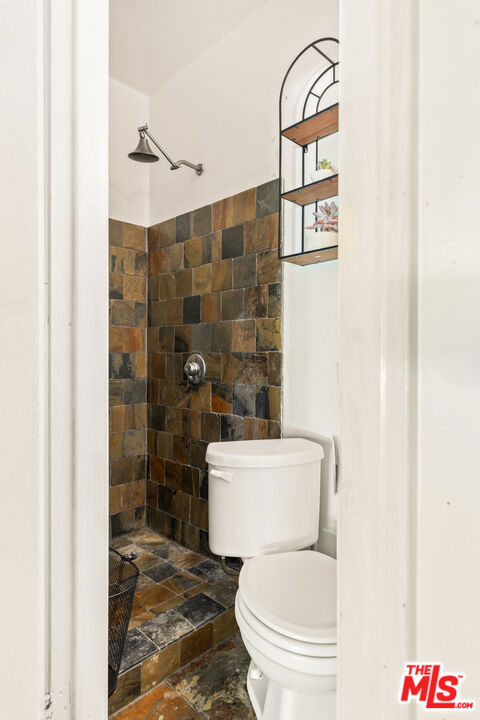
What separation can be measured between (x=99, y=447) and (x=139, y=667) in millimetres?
1294

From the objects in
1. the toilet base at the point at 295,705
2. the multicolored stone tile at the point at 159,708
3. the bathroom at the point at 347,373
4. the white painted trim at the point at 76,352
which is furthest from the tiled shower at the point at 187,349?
the white painted trim at the point at 76,352

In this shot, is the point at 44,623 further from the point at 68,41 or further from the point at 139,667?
the point at 139,667

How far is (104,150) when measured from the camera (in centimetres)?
56

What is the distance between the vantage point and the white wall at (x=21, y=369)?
50 cm

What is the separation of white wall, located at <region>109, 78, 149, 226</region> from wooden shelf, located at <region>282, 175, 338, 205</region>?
45.7 inches

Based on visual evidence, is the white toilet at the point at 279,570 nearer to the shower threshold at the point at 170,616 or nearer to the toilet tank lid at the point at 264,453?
the toilet tank lid at the point at 264,453

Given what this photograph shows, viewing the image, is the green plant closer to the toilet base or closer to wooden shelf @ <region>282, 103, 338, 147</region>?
wooden shelf @ <region>282, 103, 338, 147</region>

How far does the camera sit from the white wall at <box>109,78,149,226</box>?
241 centimetres

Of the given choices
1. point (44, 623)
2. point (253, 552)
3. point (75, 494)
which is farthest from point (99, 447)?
point (253, 552)

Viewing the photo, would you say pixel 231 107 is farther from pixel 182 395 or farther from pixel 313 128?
pixel 182 395

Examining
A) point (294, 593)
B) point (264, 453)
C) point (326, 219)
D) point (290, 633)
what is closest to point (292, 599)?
point (294, 593)

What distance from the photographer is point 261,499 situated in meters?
1.53

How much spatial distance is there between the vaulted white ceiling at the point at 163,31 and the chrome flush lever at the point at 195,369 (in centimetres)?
152

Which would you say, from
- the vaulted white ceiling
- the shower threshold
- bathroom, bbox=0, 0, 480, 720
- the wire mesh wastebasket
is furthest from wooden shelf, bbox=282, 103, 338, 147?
the shower threshold
